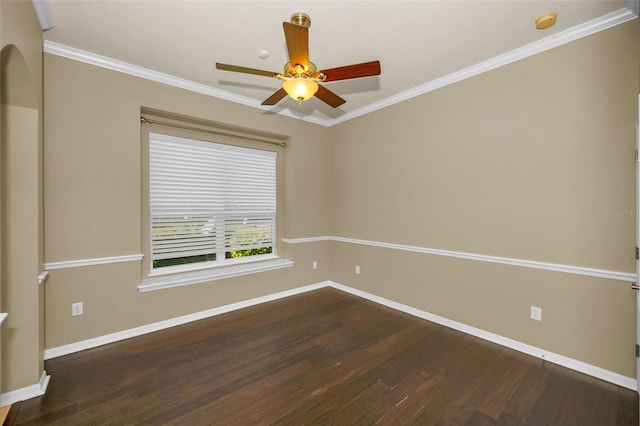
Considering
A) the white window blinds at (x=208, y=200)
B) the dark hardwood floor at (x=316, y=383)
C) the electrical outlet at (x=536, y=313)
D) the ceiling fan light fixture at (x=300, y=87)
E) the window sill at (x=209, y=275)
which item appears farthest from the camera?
the white window blinds at (x=208, y=200)

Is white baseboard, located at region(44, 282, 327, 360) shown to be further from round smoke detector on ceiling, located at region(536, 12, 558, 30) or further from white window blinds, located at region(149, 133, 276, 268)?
round smoke detector on ceiling, located at region(536, 12, 558, 30)

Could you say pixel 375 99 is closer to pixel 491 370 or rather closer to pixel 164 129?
pixel 164 129

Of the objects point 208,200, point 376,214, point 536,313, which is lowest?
point 536,313

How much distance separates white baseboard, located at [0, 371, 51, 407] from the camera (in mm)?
1894

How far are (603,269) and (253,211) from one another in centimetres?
379

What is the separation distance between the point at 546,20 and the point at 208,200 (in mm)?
3795

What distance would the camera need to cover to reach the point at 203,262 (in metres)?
3.65

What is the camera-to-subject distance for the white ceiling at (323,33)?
2.02 meters

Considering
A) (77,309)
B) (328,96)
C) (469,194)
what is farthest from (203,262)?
(469,194)

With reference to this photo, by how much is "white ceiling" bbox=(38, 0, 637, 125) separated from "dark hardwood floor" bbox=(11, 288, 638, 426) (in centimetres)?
282

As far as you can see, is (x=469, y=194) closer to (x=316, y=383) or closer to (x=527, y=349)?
(x=527, y=349)

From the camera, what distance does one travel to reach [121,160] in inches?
111

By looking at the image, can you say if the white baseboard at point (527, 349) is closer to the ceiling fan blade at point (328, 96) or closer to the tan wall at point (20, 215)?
the ceiling fan blade at point (328, 96)

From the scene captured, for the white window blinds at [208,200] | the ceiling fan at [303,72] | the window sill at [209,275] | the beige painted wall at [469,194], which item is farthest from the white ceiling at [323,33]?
the window sill at [209,275]
